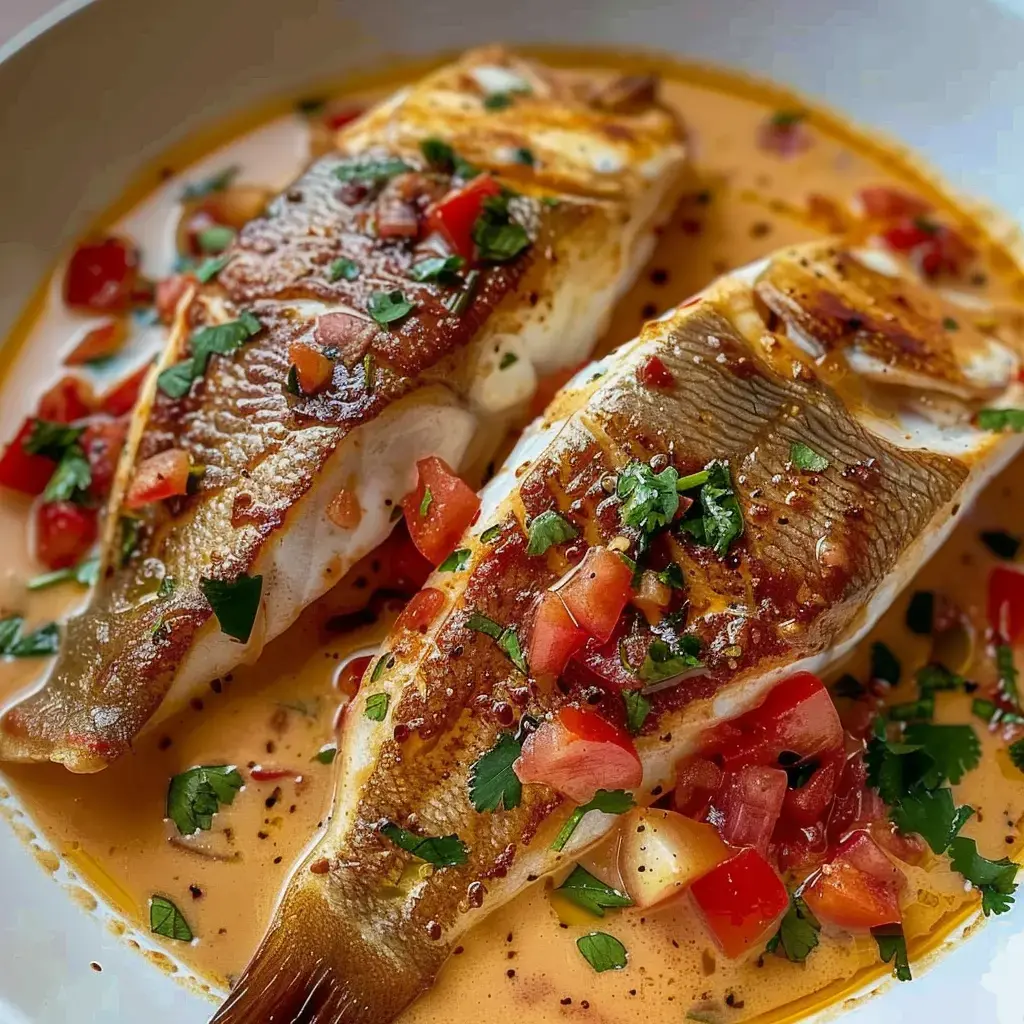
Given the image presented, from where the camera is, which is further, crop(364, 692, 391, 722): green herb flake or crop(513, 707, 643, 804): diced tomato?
crop(364, 692, 391, 722): green herb flake

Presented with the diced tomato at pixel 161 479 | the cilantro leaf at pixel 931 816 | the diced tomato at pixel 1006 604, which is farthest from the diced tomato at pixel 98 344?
the diced tomato at pixel 1006 604

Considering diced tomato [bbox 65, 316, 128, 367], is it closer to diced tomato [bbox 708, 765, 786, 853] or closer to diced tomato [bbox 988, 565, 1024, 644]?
diced tomato [bbox 708, 765, 786, 853]

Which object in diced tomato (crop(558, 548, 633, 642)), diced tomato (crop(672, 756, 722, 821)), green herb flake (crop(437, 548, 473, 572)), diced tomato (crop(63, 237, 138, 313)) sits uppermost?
diced tomato (crop(63, 237, 138, 313))

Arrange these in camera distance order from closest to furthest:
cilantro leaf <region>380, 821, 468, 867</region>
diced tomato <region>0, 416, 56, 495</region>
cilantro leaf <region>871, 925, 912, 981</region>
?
1. cilantro leaf <region>380, 821, 468, 867</region>
2. cilantro leaf <region>871, 925, 912, 981</region>
3. diced tomato <region>0, 416, 56, 495</region>

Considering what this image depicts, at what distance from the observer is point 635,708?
277 cm

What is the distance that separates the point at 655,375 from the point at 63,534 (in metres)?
1.99

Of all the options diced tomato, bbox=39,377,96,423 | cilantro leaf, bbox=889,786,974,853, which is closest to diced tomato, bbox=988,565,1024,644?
cilantro leaf, bbox=889,786,974,853

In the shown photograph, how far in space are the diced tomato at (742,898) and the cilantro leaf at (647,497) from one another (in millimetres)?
975

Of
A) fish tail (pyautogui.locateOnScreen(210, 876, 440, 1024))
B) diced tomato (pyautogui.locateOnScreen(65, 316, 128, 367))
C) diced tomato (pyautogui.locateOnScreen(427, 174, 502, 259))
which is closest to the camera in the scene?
fish tail (pyautogui.locateOnScreen(210, 876, 440, 1024))

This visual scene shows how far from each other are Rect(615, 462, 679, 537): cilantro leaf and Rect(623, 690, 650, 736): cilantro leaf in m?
0.43

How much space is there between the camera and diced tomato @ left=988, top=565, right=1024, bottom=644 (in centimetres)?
343

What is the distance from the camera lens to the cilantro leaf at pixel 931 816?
3.06m

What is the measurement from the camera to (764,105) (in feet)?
14.4

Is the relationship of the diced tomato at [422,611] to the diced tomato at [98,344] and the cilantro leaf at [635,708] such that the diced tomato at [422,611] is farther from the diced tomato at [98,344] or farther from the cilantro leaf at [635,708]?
the diced tomato at [98,344]
